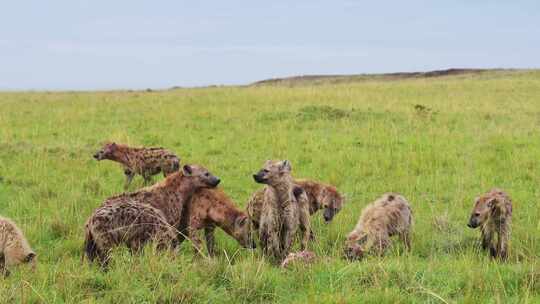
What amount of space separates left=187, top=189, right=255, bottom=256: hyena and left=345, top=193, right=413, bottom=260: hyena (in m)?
1.01

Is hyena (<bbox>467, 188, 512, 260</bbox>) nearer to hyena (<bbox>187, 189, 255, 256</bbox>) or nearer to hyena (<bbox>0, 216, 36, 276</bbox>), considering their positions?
hyena (<bbox>187, 189, 255, 256</bbox>)

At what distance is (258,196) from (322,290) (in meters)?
2.50

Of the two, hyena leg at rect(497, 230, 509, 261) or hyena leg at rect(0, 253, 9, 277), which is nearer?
hyena leg at rect(0, 253, 9, 277)

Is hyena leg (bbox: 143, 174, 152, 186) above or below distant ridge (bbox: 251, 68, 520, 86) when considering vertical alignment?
below

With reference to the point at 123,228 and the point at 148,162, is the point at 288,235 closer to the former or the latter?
the point at 123,228

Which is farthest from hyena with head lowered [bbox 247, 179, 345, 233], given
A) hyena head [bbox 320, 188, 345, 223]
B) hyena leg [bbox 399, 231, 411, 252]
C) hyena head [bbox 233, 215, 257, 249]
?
hyena leg [bbox 399, 231, 411, 252]

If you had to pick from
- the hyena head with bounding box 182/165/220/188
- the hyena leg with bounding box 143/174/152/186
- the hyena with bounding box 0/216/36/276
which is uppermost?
the hyena head with bounding box 182/165/220/188

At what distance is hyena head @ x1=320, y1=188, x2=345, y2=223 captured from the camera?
23.3 feet

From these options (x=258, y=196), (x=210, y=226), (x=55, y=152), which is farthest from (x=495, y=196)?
(x=55, y=152)

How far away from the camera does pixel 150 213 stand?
5.39 meters

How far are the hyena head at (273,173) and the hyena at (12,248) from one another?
7.04 feet

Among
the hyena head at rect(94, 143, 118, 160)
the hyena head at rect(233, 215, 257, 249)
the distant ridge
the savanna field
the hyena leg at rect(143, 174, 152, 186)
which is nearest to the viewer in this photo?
the savanna field

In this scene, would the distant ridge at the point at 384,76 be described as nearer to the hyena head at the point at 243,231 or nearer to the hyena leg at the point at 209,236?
the hyena leg at the point at 209,236

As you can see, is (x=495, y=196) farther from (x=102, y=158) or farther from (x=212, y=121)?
(x=212, y=121)
